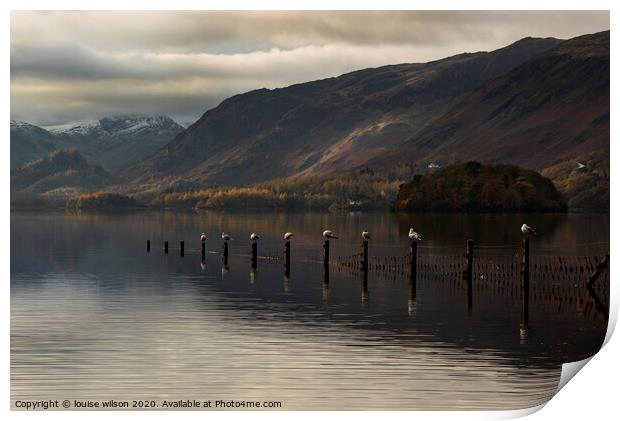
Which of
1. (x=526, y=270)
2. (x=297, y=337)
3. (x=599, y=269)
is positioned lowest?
(x=297, y=337)

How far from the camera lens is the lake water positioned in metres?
32.6

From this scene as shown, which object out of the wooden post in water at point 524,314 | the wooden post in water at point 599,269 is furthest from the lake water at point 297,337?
the wooden post in water at point 599,269

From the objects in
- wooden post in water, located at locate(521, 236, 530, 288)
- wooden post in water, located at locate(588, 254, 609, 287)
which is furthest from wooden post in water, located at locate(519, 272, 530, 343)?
wooden post in water, located at locate(588, 254, 609, 287)

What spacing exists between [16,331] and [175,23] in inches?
2786

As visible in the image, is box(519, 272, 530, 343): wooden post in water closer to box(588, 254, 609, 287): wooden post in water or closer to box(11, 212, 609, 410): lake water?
box(11, 212, 609, 410): lake water

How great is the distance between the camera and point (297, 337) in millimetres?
41500

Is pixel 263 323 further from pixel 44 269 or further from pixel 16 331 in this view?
pixel 44 269

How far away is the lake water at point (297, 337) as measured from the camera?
107ft

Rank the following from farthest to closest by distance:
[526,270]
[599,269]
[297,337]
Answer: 1. [599,269]
2. [526,270]
3. [297,337]

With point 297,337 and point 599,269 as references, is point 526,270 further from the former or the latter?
point 297,337

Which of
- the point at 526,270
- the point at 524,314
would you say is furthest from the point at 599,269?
the point at 524,314

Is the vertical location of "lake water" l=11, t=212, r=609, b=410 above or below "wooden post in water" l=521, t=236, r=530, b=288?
below
